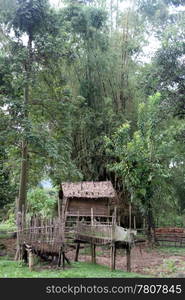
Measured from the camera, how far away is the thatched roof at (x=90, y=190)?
56.8ft

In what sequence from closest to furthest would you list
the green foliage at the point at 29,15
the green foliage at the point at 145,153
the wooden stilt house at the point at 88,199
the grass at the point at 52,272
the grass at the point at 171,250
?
the grass at the point at 52,272 → the green foliage at the point at 29,15 → the grass at the point at 171,250 → the green foliage at the point at 145,153 → the wooden stilt house at the point at 88,199

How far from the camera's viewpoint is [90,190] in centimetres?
1767

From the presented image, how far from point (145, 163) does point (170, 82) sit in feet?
13.4

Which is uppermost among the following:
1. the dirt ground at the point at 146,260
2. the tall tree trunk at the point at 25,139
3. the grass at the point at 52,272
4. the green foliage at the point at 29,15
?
the green foliage at the point at 29,15

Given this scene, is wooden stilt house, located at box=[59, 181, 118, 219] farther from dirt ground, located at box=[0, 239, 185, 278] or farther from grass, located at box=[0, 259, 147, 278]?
grass, located at box=[0, 259, 147, 278]

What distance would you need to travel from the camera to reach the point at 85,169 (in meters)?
20.6

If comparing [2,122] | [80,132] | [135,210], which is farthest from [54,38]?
[135,210]

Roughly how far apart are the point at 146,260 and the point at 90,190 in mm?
5427

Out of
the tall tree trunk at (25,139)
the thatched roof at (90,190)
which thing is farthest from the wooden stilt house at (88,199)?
the tall tree trunk at (25,139)

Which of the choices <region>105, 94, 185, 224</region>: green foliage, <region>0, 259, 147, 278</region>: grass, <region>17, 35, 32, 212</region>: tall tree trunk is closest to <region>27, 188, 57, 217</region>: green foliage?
<region>105, 94, 185, 224</region>: green foliage

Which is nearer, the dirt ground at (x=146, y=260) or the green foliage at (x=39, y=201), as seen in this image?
the dirt ground at (x=146, y=260)

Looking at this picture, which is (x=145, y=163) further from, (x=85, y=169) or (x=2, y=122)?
(x=2, y=122)

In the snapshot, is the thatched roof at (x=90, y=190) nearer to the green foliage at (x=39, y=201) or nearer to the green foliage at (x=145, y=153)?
the green foliage at (x=145, y=153)

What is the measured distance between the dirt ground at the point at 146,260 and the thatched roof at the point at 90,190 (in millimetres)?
2763
